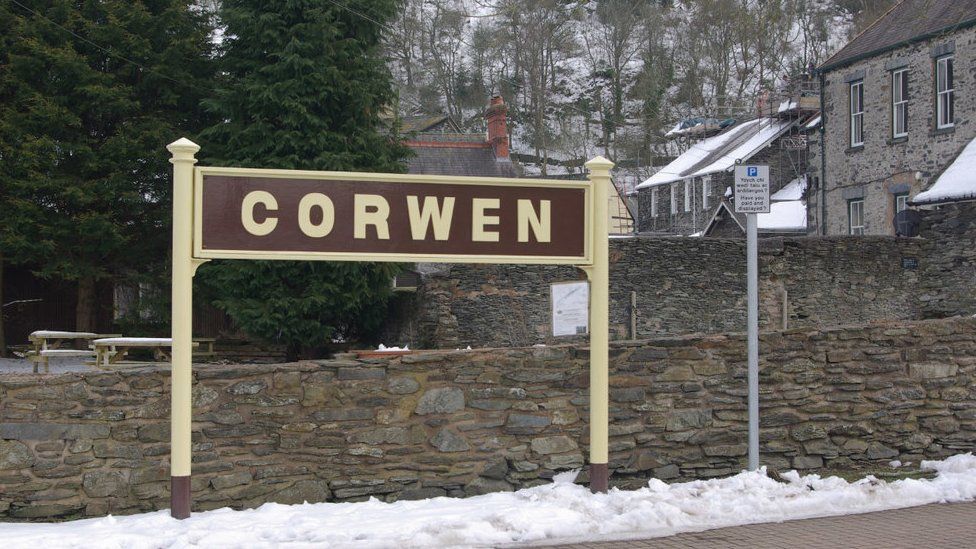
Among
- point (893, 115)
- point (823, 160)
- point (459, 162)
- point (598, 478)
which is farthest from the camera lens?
point (459, 162)

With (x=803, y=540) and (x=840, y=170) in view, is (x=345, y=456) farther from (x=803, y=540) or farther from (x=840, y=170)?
(x=840, y=170)

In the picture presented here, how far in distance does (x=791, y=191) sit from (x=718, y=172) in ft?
9.73

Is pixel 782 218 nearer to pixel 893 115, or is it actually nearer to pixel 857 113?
pixel 857 113

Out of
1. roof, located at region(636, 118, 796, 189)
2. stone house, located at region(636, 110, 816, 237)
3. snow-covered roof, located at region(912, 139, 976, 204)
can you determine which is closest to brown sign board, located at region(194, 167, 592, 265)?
snow-covered roof, located at region(912, 139, 976, 204)

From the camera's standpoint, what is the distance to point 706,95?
2309 inches

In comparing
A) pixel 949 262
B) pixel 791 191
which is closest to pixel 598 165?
pixel 949 262

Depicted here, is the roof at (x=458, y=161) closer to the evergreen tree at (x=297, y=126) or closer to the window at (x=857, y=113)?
the evergreen tree at (x=297, y=126)

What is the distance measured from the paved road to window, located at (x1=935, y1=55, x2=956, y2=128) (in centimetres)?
1852

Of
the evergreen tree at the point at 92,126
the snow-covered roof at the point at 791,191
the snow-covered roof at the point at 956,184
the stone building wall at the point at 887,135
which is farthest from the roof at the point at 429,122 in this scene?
the snow-covered roof at the point at 956,184

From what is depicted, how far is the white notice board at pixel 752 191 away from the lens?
8.24 m

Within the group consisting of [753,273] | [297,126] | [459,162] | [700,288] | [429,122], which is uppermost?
[429,122]

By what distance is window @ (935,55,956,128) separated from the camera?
23.4 metres

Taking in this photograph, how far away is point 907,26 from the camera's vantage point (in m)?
24.8

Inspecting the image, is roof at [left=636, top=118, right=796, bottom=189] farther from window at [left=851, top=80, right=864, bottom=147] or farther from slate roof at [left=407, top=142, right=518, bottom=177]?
slate roof at [left=407, top=142, right=518, bottom=177]
